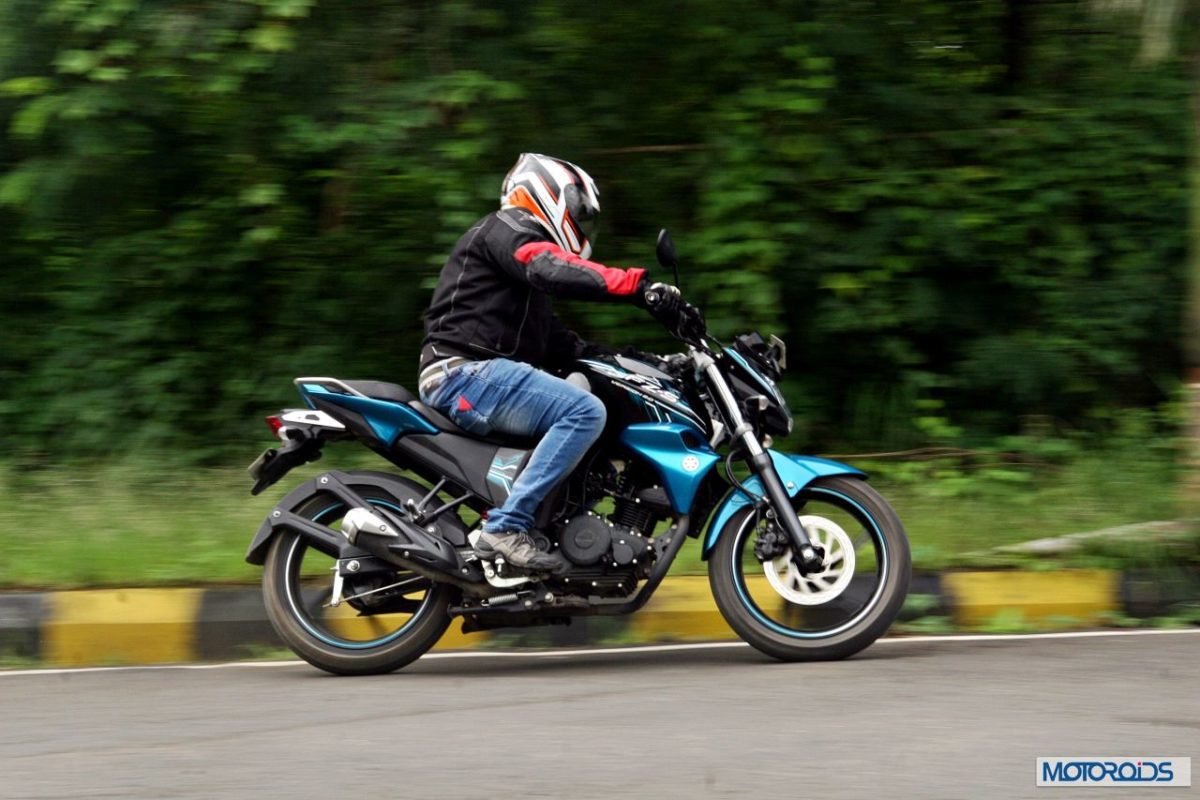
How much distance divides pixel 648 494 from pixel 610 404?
0.35 meters

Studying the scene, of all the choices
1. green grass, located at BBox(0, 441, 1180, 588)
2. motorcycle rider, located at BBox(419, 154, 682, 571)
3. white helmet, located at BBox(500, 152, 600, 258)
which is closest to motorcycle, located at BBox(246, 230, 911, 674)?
motorcycle rider, located at BBox(419, 154, 682, 571)

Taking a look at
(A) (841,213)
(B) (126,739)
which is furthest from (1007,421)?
(B) (126,739)

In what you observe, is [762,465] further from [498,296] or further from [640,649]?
[498,296]

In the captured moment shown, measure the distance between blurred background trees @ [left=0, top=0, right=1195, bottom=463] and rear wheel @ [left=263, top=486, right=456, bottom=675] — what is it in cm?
296

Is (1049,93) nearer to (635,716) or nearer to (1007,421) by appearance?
(1007,421)

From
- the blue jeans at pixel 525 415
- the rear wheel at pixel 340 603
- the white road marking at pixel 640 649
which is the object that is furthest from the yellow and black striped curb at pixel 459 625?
the blue jeans at pixel 525 415

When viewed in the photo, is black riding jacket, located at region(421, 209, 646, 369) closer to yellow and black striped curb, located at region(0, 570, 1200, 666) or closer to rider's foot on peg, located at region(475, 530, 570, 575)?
rider's foot on peg, located at region(475, 530, 570, 575)

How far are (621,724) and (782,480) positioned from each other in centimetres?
125

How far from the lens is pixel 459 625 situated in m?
6.34

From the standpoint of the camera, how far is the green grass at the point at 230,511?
671 cm

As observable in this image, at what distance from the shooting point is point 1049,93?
30.5 feet

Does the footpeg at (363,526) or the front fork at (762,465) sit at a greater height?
the front fork at (762,465)

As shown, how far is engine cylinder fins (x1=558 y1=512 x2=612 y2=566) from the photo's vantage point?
18.8ft

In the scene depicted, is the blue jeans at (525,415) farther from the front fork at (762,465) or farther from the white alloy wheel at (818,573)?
the white alloy wheel at (818,573)
